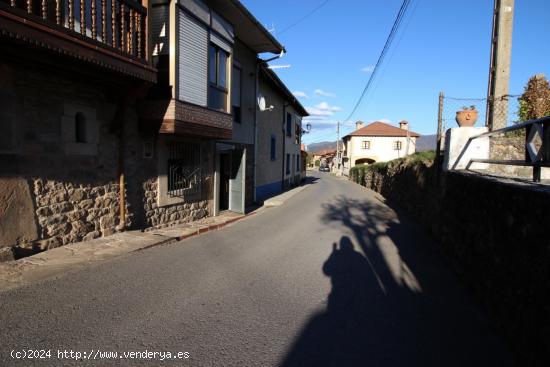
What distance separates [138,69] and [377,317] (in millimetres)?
5676

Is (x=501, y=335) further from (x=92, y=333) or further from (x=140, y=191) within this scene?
(x=140, y=191)

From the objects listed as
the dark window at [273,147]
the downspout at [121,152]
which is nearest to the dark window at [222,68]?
the downspout at [121,152]

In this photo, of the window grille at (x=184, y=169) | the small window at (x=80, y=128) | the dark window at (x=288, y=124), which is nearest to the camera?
the small window at (x=80, y=128)

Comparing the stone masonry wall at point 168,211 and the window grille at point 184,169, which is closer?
the stone masonry wall at point 168,211

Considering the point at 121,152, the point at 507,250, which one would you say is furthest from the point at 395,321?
the point at 121,152

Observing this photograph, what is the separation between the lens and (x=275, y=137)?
19609mm

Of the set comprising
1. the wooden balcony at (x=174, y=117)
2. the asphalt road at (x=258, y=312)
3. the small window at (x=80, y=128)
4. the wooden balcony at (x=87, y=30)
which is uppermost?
the wooden balcony at (x=87, y=30)

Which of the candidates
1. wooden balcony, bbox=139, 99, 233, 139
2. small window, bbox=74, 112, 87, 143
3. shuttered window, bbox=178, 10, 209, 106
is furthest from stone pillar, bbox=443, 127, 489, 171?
small window, bbox=74, 112, 87, 143

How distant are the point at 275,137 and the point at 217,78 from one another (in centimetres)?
1012

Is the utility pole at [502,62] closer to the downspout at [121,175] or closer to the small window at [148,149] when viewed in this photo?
the small window at [148,149]

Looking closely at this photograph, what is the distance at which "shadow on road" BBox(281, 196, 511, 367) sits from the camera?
116 inches

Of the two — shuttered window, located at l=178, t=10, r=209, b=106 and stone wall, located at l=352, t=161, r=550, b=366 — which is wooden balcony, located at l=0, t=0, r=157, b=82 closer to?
shuttered window, located at l=178, t=10, r=209, b=106

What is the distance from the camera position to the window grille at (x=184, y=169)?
873cm

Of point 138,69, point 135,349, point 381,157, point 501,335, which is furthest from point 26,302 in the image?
point 381,157
